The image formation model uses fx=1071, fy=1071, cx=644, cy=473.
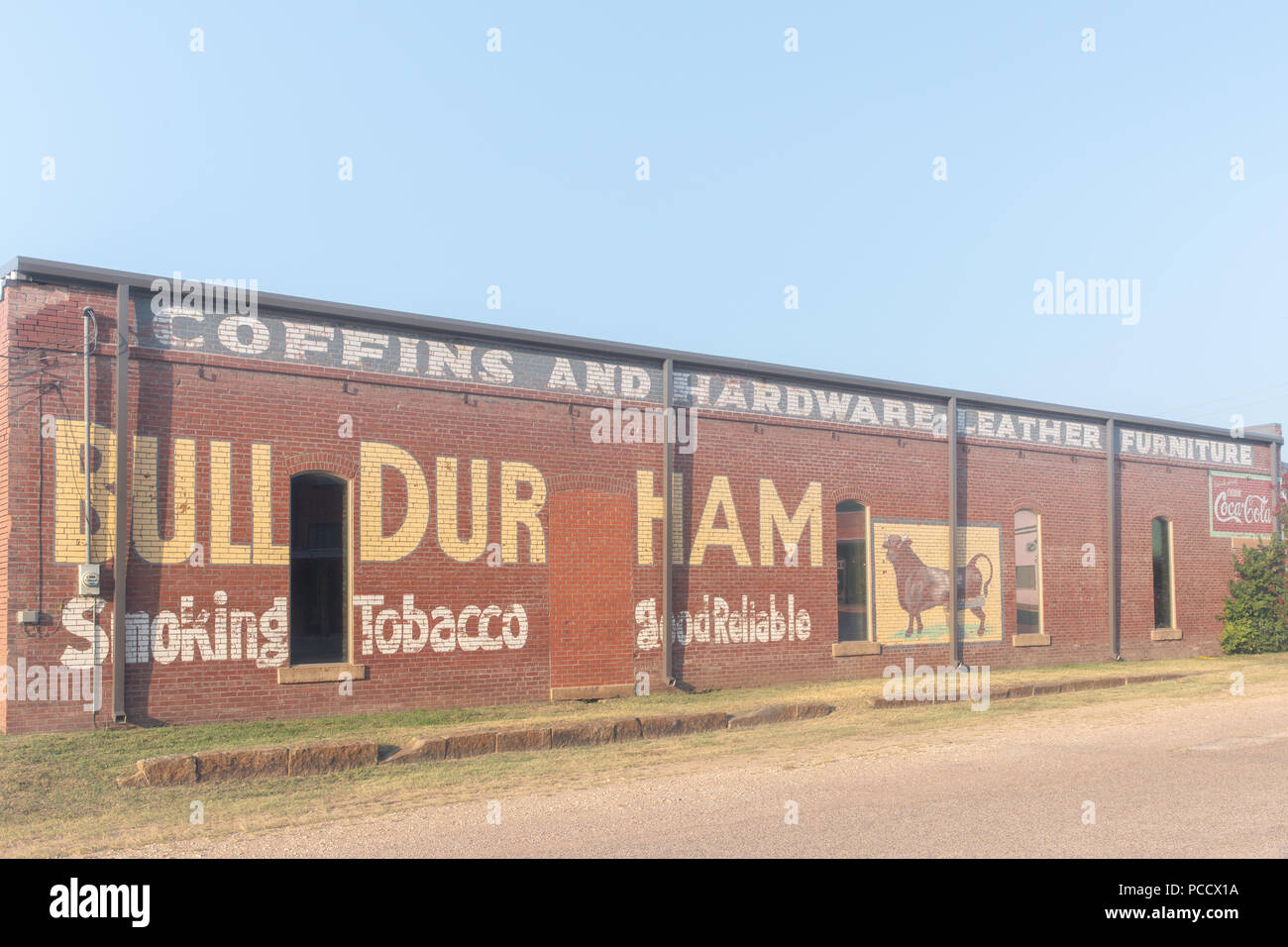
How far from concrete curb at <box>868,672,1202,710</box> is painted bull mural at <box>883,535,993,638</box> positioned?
3.01m

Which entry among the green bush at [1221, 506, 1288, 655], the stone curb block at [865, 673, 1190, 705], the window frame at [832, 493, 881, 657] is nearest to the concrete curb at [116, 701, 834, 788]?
the stone curb block at [865, 673, 1190, 705]

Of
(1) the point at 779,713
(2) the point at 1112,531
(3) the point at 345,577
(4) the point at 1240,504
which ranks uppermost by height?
(4) the point at 1240,504

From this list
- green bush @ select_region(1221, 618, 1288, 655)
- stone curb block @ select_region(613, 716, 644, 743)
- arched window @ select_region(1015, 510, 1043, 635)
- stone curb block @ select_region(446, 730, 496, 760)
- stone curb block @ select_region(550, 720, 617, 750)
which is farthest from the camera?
green bush @ select_region(1221, 618, 1288, 655)

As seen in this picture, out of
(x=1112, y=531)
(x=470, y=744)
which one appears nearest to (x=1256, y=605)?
(x=1112, y=531)

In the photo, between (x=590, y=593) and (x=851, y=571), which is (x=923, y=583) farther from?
(x=590, y=593)

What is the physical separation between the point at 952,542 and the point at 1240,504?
11381 millimetres

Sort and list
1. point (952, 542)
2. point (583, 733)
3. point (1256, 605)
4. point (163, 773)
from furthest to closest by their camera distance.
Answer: point (1256, 605)
point (952, 542)
point (583, 733)
point (163, 773)

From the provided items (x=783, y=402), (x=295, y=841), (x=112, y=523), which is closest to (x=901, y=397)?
(x=783, y=402)

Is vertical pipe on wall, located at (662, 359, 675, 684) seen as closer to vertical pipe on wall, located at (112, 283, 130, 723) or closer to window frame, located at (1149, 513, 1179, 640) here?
vertical pipe on wall, located at (112, 283, 130, 723)

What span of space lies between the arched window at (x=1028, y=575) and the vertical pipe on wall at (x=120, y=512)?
17.8 metres

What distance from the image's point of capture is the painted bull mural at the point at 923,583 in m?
21.2

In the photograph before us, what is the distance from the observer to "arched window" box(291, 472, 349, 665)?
1467 centimetres

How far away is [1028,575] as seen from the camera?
23547 mm

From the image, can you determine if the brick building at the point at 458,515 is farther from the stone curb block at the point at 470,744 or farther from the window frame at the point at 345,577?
the stone curb block at the point at 470,744
